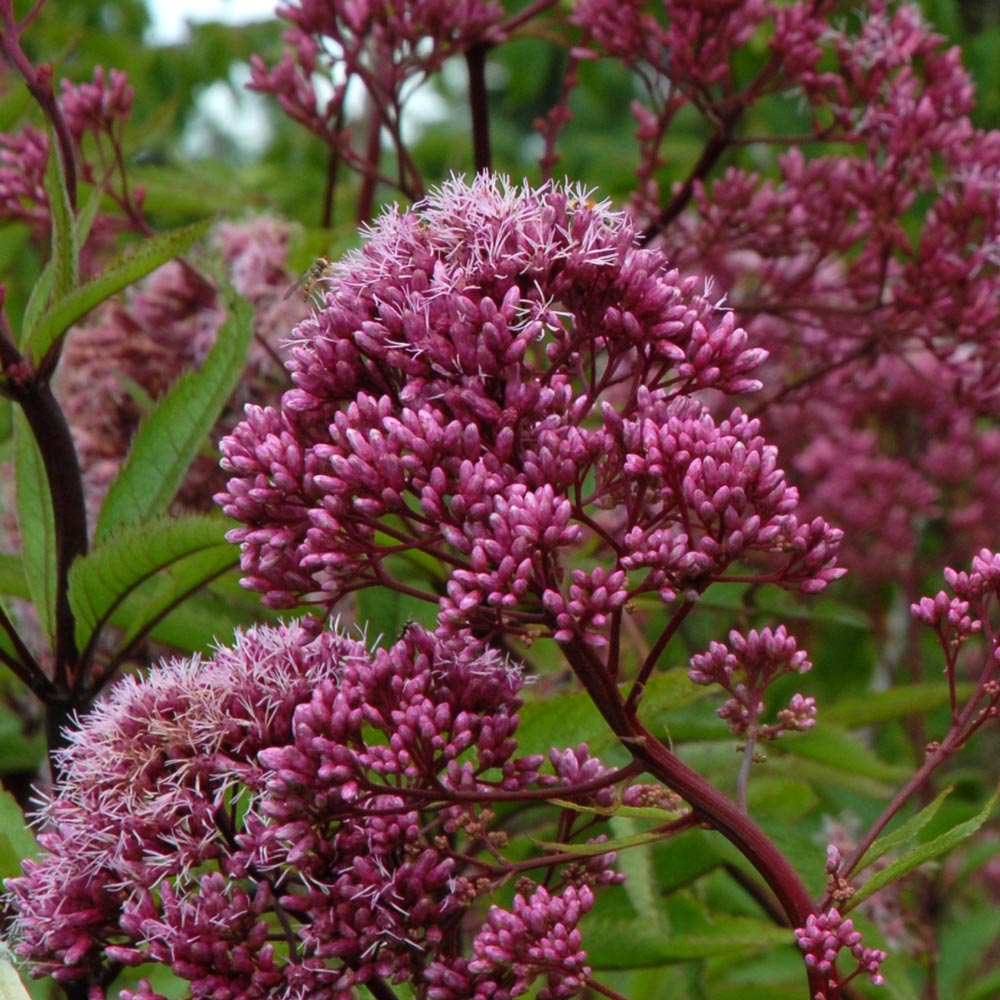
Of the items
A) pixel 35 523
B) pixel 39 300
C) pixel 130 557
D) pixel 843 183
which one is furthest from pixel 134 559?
pixel 843 183

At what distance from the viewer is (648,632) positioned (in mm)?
3607

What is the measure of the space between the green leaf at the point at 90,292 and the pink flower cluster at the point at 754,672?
81 cm

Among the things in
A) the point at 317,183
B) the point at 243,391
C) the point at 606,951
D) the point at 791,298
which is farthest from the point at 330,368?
the point at 317,183

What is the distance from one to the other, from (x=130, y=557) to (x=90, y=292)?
31cm

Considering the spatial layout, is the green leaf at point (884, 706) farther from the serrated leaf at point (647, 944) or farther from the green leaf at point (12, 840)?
the green leaf at point (12, 840)

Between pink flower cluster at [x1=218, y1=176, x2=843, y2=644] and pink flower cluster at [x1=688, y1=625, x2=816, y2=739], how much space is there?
0.26 feet

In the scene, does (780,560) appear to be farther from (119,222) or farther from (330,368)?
(330,368)

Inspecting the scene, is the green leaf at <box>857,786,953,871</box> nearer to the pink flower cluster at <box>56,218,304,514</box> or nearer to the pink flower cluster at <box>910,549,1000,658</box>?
the pink flower cluster at <box>910,549,1000,658</box>

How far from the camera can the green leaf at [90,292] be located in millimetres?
1681

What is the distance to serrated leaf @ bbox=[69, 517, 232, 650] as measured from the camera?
5.38ft

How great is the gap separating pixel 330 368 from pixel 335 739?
1.23 ft

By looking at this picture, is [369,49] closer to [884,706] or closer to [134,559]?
[134,559]

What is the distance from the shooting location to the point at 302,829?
4.54 ft

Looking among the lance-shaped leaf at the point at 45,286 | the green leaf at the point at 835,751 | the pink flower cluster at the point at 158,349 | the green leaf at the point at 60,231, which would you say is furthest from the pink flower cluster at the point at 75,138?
the green leaf at the point at 835,751
